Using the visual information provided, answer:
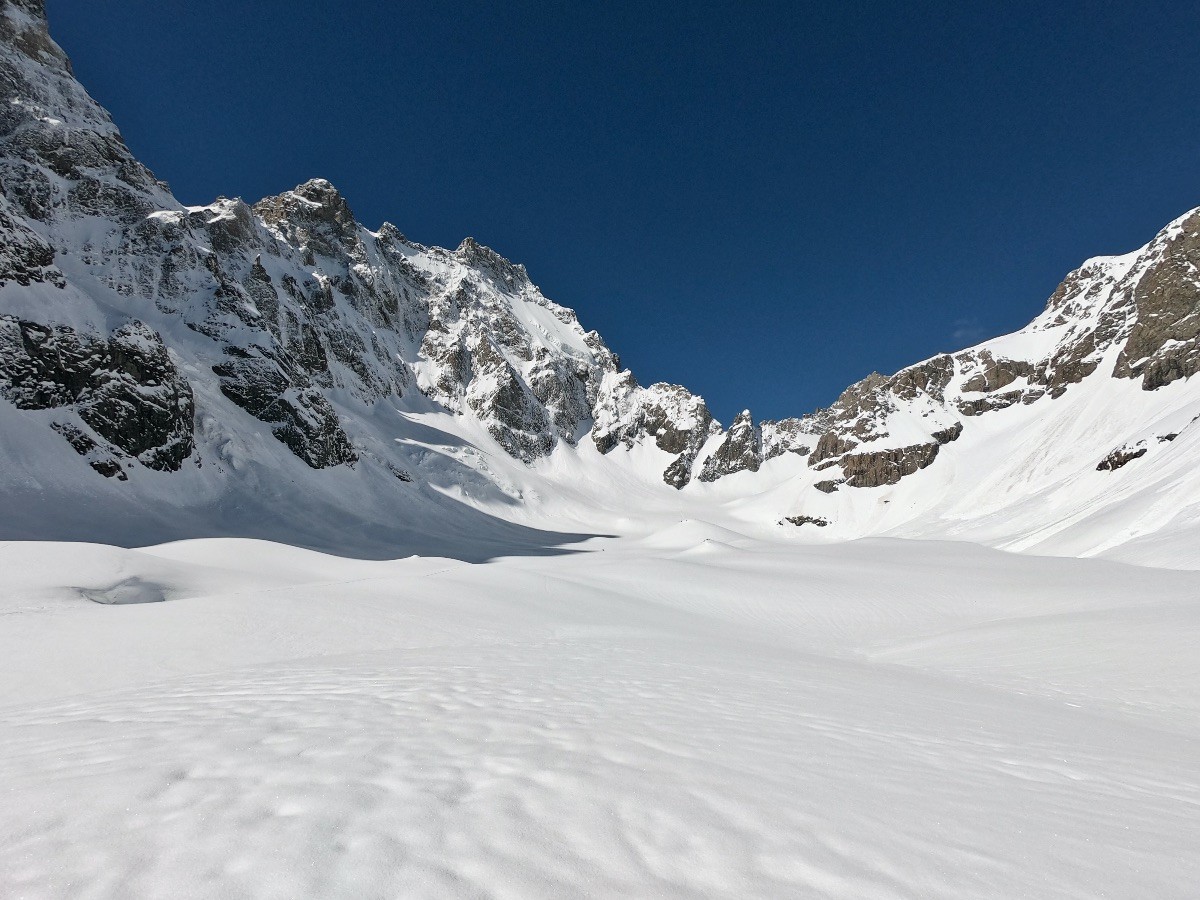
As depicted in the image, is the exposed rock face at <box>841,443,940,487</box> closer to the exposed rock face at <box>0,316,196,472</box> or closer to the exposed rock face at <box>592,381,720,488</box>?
the exposed rock face at <box>592,381,720,488</box>

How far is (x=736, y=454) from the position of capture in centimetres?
11906

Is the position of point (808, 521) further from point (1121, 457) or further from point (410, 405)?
point (410, 405)

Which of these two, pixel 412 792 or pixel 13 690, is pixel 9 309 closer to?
pixel 13 690

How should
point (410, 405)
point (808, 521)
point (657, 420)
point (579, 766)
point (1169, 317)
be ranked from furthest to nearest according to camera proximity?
point (657, 420)
point (410, 405)
point (808, 521)
point (1169, 317)
point (579, 766)

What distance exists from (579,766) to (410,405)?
331 feet

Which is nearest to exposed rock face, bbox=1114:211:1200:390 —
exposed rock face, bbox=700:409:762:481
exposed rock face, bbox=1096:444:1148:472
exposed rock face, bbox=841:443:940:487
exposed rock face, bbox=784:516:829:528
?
exposed rock face, bbox=841:443:940:487

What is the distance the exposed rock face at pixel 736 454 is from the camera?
117 meters

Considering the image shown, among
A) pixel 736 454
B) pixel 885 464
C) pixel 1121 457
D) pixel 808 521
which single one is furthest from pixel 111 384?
pixel 736 454

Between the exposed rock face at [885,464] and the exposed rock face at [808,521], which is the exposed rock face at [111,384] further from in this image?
the exposed rock face at [885,464]

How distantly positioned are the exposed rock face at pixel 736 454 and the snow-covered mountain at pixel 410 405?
74cm

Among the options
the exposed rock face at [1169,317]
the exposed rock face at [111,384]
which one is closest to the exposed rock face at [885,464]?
the exposed rock face at [1169,317]

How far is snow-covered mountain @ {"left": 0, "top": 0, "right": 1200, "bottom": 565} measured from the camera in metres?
35.9

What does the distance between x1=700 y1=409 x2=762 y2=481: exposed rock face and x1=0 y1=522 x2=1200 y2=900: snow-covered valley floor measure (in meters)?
109

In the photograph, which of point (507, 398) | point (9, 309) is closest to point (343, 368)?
point (507, 398)
